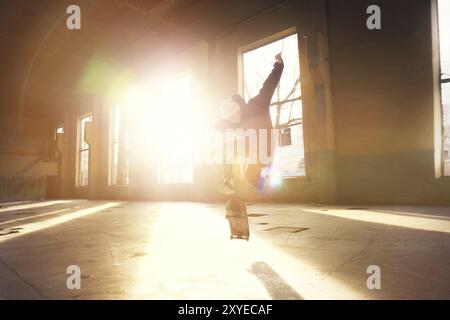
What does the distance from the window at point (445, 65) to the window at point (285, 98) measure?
2.21 m

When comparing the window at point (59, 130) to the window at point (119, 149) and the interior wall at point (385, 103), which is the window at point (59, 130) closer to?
the window at point (119, 149)

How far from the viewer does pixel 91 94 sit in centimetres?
1095

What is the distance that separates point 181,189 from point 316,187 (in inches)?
145

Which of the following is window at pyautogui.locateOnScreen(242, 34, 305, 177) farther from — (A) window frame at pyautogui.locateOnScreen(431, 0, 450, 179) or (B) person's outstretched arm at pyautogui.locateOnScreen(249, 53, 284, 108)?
(B) person's outstretched arm at pyautogui.locateOnScreen(249, 53, 284, 108)

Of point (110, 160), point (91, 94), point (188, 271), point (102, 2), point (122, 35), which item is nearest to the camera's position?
point (188, 271)

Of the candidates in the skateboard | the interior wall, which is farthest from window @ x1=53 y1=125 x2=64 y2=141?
the skateboard

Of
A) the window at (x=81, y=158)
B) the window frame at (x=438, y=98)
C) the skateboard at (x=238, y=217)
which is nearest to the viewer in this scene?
the skateboard at (x=238, y=217)

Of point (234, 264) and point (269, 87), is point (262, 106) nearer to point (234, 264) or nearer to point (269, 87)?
point (269, 87)

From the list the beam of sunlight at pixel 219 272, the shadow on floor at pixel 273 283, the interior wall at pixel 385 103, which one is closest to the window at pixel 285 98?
the interior wall at pixel 385 103

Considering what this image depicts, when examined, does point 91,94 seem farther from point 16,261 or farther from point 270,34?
point 16,261

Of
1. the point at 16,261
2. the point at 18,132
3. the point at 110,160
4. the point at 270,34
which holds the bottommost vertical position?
the point at 16,261

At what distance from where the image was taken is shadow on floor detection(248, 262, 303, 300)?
1.00 meters

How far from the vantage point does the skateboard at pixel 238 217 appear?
1.94 metres
